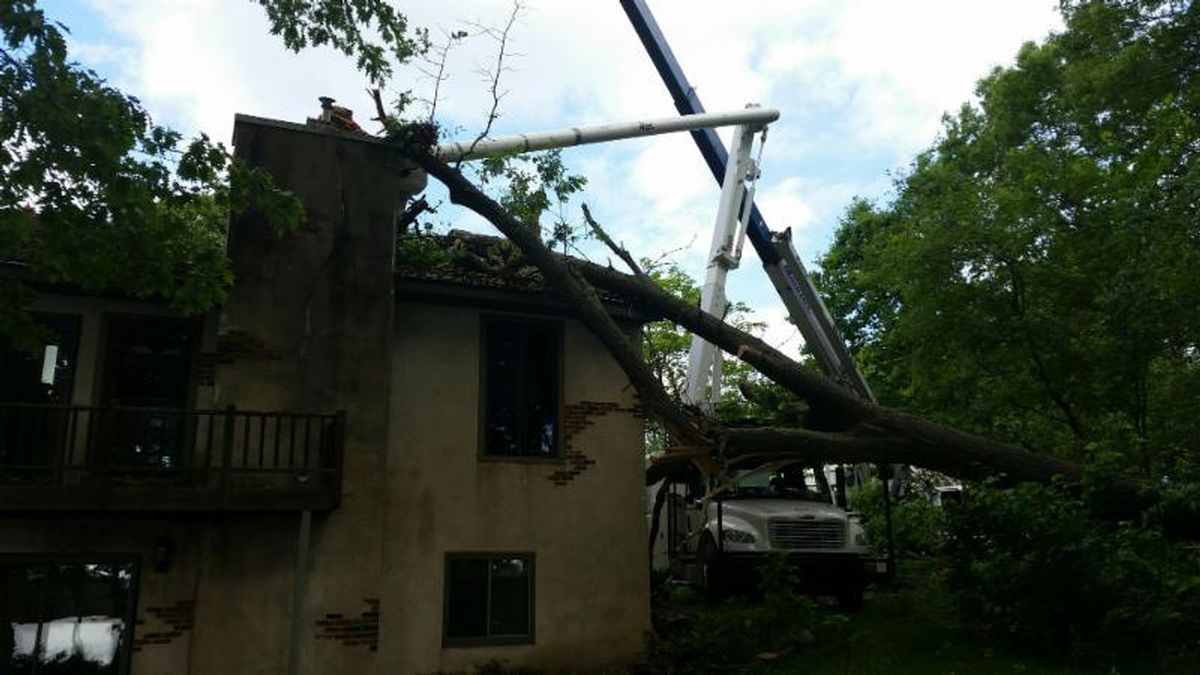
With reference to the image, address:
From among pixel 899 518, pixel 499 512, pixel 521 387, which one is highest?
pixel 521 387

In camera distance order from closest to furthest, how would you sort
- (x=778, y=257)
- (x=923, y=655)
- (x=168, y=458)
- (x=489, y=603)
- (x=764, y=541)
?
(x=168, y=458)
(x=923, y=655)
(x=489, y=603)
(x=764, y=541)
(x=778, y=257)

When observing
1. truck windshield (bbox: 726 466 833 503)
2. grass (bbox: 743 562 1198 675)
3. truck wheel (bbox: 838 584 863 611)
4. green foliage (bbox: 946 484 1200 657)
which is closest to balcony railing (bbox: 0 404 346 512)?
grass (bbox: 743 562 1198 675)

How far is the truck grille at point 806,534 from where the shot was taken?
12.9 metres

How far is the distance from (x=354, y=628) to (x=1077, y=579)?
7927mm

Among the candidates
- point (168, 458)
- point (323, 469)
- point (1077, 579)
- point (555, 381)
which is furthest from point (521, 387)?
point (1077, 579)

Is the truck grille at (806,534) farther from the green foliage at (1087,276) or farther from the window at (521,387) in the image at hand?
the window at (521,387)

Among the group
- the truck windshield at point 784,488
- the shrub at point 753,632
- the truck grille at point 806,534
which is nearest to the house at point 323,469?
the shrub at point 753,632

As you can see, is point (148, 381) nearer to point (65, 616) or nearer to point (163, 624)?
point (65, 616)

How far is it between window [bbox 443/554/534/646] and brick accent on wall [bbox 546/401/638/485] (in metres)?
1.11

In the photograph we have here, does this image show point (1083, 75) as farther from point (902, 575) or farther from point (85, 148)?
point (85, 148)

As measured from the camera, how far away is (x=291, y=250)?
10469mm

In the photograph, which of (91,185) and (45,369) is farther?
(45,369)

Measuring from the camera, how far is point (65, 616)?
9.12m

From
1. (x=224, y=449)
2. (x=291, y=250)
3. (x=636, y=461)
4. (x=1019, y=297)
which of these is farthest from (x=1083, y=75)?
(x=224, y=449)
